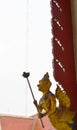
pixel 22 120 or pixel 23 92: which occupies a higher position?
pixel 23 92

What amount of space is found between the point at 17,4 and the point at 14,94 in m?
0.66

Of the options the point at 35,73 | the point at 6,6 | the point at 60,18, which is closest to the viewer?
the point at 60,18

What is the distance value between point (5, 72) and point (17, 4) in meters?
0.52

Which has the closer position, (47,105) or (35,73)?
(47,105)

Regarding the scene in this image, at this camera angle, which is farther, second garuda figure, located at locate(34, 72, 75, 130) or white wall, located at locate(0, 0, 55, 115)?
white wall, located at locate(0, 0, 55, 115)

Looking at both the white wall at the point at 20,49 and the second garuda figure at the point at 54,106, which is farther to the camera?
the white wall at the point at 20,49

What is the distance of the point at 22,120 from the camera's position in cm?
214

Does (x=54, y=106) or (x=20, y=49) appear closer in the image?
(x=54, y=106)

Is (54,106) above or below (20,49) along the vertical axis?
above

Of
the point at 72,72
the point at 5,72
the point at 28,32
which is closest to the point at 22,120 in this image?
the point at 5,72

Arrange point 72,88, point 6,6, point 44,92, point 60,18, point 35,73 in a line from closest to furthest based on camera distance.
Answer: point 44,92, point 72,88, point 60,18, point 35,73, point 6,6

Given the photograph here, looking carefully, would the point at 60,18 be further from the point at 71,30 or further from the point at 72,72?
the point at 72,72

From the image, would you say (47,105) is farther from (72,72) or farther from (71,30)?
(71,30)

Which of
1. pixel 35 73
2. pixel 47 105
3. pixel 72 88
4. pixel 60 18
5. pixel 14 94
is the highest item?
pixel 60 18
